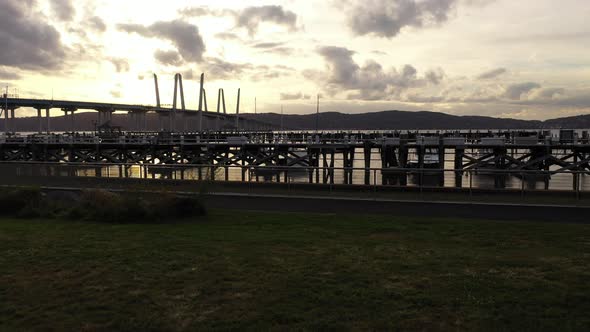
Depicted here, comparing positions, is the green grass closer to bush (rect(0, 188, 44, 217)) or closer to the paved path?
the paved path

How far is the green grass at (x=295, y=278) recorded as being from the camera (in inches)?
220

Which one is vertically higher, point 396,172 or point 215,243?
point 396,172

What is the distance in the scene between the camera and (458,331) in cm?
522

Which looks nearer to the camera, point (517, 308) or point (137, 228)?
point (517, 308)

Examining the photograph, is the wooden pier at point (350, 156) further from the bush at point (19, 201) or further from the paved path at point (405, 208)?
the bush at point (19, 201)

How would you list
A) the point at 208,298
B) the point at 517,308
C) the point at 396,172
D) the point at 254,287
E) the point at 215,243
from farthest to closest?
the point at 396,172 < the point at 215,243 < the point at 254,287 < the point at 208,298 < the point at 517,308

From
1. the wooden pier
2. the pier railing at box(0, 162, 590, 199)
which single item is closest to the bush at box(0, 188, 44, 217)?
the pier railing at box(0, 162, 590, 199)

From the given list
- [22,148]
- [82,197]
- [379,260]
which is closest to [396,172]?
[379,260]

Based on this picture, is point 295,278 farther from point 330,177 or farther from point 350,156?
point 350,156

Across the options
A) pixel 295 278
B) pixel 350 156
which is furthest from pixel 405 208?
pixel 350 156

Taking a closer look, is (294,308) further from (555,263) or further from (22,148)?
(22,148)

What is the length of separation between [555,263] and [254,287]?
5248 millimetres

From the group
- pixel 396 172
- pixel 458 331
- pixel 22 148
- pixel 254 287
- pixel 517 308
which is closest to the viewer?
pixel 458 331

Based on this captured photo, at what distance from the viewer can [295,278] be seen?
23.2 ft
